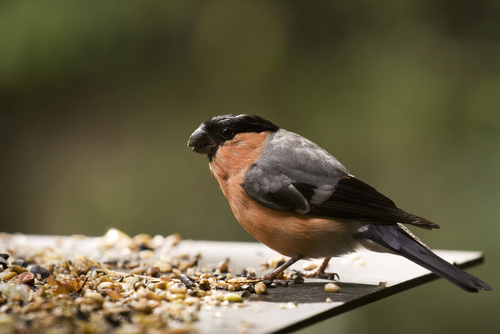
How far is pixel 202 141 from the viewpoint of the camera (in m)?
2.50

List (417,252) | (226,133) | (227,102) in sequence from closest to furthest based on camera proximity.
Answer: (417,252) < (226,133) < (227,102)

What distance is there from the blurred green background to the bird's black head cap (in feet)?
12.6

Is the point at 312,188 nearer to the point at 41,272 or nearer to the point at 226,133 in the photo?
the point at 226,133

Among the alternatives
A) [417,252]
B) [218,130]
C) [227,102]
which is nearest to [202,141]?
[218,130]

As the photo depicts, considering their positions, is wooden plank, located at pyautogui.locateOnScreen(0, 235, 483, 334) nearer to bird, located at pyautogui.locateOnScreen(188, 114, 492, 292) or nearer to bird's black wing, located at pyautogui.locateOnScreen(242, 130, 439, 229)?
bird, located at pyautogui.locateOnScreen(188, 114, 492, 292)

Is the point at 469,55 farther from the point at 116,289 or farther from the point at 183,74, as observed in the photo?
the point at 116,289

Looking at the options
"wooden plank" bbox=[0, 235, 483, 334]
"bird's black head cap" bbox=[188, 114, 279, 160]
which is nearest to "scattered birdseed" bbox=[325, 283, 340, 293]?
"wooden plank" bbox=[0, 235, 483, 334]

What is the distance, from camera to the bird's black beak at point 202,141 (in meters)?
2.49

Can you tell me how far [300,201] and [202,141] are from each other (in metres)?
0.65

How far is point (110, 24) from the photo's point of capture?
6.77m

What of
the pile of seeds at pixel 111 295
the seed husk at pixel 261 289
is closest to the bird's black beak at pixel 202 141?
the pile of seeds at pixel 111 295

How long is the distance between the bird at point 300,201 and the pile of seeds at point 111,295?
1.02ft

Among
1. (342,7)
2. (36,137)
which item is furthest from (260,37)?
(36,137)

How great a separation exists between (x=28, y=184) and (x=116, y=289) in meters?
6.11
